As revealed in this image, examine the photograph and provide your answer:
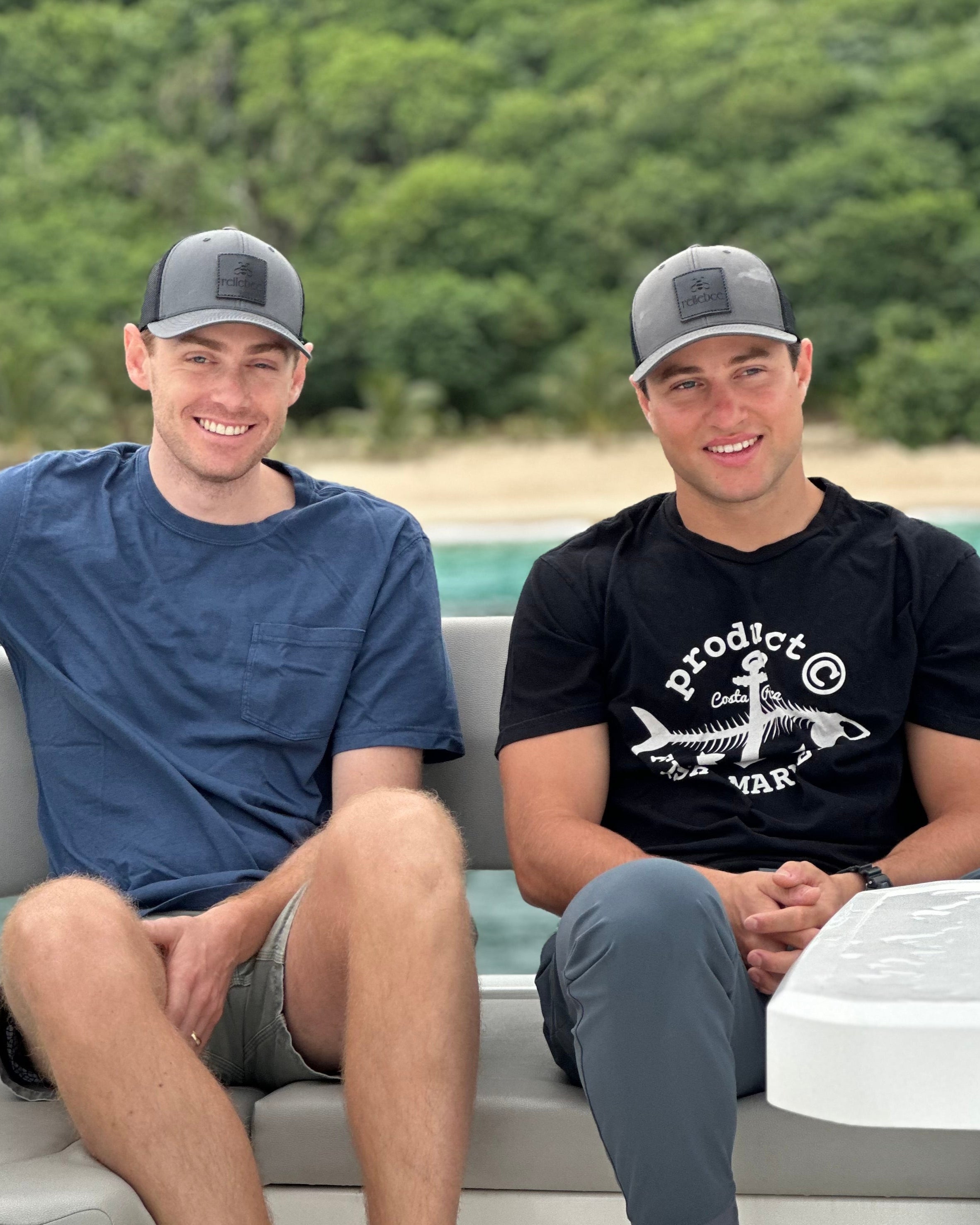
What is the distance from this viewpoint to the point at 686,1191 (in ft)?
4.29

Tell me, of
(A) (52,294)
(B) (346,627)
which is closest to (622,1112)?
(B) (346,627)

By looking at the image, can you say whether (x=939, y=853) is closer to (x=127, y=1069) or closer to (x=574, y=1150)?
(x=574, y=1150)

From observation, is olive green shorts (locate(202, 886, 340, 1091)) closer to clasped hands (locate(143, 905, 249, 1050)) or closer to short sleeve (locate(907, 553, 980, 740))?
clasped hands (locate(143, 905, 249, 1050))

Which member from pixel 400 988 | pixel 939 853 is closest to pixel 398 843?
pixel 400 988

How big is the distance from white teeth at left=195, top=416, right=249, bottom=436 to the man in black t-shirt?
42 centimetres

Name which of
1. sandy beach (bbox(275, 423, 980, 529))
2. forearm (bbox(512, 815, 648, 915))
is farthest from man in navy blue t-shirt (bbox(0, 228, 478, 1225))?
sandy beach (bbox(275, 423, 980, 529))

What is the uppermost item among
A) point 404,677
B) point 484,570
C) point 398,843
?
point 404,677

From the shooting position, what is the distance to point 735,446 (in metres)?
1.82

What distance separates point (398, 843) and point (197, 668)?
47cm

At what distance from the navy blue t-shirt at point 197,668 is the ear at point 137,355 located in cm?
13

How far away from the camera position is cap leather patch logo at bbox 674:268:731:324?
183 cm

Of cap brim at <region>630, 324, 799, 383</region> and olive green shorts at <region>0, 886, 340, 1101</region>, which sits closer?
olive green shorts at <region>0, 886, 340, 1101</region>

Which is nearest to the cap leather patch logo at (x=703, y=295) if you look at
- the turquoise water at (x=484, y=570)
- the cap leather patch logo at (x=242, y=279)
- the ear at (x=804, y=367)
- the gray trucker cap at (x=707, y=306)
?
the gray trucker cap at (x=707, y=306)

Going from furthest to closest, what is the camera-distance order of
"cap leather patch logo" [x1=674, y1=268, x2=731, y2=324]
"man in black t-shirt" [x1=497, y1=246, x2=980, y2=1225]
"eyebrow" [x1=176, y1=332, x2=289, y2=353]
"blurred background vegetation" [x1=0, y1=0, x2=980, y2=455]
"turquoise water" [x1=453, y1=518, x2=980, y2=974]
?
"blurred background vegetation" [x1=0, y1=0, x2=980, y2=455] → "turquoise water" [x1=453, y1=518, x2=980, y2=974] → "eyebrow" [x1=176, y1=332, x2=289, y2=353] → "cap leather patch logo" [x1=674, y1=268, x2=731, y2=324] → "man in black t-shirt" [x1=497, y1=246, x2=980, y2=1225]
